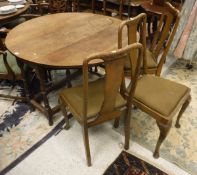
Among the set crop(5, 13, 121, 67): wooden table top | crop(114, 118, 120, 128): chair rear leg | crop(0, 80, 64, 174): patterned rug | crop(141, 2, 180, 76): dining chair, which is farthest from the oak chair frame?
crop(0, 80, 64, 174): patterned rug

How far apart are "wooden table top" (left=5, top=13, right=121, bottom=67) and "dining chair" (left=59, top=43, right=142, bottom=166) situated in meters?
0.22

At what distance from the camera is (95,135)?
1869 mm

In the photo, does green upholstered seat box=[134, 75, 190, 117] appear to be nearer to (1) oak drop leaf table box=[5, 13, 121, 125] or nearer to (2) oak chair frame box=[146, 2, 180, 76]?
(2) oak chair frame box=[146, 2, 180, 76]

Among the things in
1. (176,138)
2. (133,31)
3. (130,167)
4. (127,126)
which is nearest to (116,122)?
(127,126)

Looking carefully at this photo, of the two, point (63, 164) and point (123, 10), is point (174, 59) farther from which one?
point (63, 164)

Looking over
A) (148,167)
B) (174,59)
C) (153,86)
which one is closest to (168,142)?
(148,167)

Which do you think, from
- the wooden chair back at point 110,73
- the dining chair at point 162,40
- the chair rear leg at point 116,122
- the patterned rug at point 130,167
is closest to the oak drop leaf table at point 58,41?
the wooden chair back at point 110,73

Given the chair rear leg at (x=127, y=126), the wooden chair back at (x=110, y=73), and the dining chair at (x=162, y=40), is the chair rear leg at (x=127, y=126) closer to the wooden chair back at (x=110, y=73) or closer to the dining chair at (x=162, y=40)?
the wooden chair back at (x=110, y=73)

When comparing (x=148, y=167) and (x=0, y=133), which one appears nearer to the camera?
(x=148, y=167)

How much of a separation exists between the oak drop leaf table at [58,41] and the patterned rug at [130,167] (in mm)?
710

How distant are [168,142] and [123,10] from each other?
1.85 metres

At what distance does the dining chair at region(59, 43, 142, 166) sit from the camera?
43.9 inches

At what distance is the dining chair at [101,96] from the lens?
1.11 metres

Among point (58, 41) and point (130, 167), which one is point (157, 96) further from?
point (58, 41)
